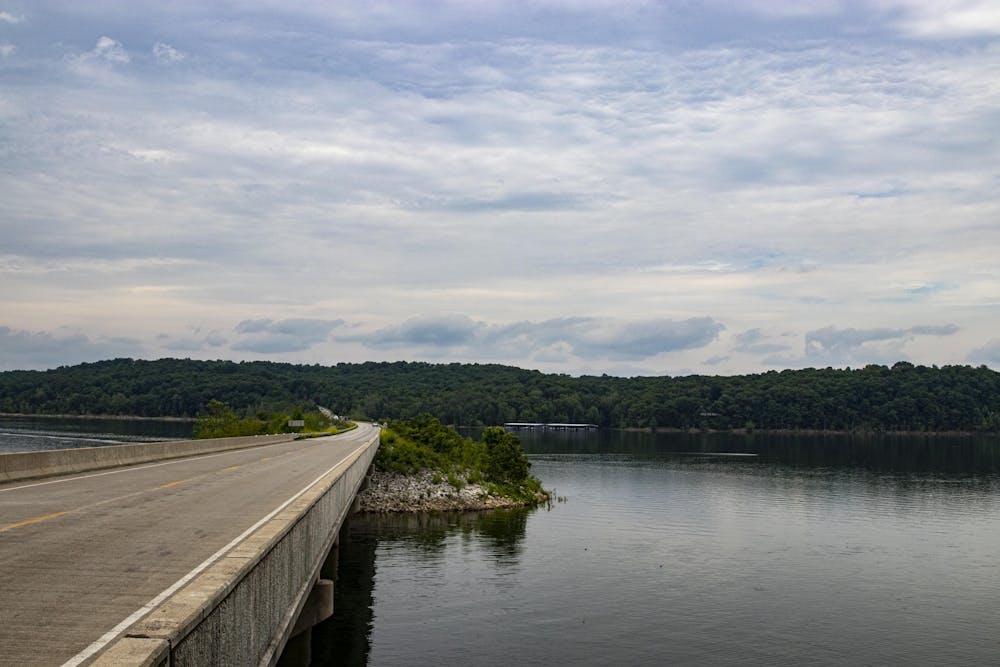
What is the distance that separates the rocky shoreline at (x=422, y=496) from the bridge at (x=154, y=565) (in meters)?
44.2

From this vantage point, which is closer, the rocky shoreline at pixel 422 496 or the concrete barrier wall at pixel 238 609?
the concrete barrier wall at pixel 238 609

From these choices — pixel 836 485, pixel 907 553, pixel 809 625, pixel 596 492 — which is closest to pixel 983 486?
pixel 836 485

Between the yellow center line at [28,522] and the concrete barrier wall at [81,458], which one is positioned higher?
the concrete barrier wall at [81,458]

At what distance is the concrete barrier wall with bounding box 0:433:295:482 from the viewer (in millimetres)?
27188

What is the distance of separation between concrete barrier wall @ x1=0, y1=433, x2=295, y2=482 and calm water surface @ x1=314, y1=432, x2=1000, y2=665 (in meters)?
10.4

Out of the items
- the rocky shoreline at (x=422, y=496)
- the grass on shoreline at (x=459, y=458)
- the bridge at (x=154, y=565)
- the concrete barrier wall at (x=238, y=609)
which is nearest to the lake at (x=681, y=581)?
the rocky shoreline at (x=422, y=496)

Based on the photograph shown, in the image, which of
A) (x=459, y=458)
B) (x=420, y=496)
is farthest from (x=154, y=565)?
(x=459, y=458)

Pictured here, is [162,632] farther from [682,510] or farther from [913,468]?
[913,468]

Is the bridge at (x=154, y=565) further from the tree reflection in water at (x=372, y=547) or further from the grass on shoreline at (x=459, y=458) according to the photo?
the grass on shoreline at (x=459, y=458)

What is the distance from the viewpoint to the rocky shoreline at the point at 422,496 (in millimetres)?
74062

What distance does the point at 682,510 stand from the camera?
7500 cm

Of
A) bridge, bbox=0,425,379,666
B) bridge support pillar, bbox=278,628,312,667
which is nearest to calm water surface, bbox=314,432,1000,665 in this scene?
bridge support pillar, bbox=278,628,312,667

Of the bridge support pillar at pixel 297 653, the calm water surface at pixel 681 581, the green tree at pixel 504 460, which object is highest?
the green tree at pixel 504 460

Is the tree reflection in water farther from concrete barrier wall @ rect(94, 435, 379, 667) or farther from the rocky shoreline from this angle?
concrete barrier wall @ rect(94, 435, 379, 667)
